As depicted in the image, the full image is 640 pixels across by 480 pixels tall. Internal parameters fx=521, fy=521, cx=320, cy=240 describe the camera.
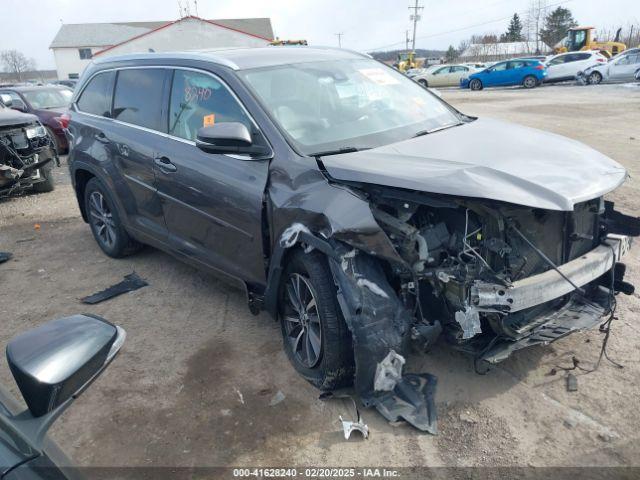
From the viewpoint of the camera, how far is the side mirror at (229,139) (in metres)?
3.15

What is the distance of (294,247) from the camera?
10.3 feet

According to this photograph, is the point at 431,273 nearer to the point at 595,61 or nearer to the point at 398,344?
the point at 398,344

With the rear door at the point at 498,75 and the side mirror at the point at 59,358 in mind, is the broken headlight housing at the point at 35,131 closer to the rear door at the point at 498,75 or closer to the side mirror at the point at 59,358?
the side mirror at the point at 59,358

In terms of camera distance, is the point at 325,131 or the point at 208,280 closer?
the point at 325,131

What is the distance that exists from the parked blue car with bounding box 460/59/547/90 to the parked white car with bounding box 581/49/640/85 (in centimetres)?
219

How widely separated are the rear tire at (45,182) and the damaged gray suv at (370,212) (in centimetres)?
529

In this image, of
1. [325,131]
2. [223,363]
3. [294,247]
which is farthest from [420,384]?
[325,131]

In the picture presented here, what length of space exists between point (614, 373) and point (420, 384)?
1221 millimetres

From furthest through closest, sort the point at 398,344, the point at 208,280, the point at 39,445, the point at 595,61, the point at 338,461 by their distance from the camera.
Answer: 1. the point at 595,61
2. the point at 208,280
3. the point at 398,344
4. the point at 338,461
5. the point at 39,445

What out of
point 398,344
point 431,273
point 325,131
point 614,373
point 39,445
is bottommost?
point 614,373

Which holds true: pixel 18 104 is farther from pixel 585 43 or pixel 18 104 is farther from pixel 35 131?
pixel 585 43


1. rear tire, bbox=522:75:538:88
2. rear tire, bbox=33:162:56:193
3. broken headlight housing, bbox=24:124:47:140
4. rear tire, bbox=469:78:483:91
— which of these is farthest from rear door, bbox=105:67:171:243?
rear tire, bbox=469:78:483:91

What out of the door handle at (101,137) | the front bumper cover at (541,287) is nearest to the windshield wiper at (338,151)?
the front bumper cover at (541,287)

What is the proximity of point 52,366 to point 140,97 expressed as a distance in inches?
139
